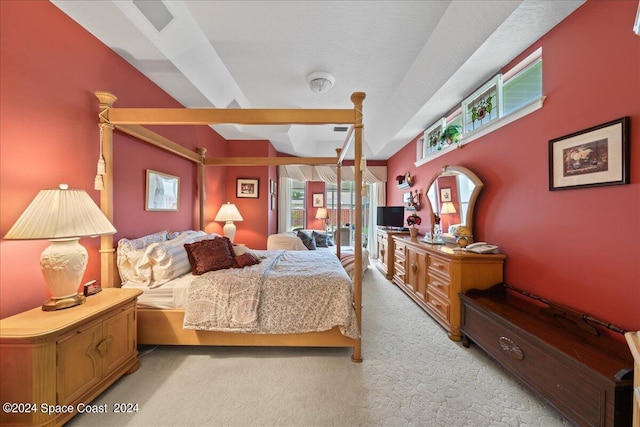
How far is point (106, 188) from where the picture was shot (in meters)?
1.94

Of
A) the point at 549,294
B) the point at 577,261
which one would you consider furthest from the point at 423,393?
the point at 577,261

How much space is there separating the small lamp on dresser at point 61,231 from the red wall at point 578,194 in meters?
3.25

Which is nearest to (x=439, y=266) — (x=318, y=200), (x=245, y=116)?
(x=245, y=116)

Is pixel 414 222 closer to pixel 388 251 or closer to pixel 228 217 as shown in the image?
pixel 388 251

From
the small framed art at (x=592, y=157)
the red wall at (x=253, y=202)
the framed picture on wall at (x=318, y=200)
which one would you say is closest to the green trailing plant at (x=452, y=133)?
the small framed art at (x=592, y=157)

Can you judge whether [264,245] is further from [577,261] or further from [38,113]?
[577,261]

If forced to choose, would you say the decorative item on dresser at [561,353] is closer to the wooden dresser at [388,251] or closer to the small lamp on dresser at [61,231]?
the wooden dresser at [388,251]

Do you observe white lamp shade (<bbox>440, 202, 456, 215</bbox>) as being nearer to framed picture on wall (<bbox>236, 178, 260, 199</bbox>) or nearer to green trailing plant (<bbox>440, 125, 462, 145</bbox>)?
green trailing plant (<bbox>440, 125, 462, 145</bbox>)

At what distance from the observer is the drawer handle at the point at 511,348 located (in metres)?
1.58

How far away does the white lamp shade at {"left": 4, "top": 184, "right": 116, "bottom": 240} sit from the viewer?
1299 mm

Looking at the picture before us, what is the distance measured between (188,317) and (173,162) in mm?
2036

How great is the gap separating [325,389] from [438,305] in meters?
1.60

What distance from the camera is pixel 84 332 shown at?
4.54 ft

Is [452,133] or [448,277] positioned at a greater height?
[452,133]
